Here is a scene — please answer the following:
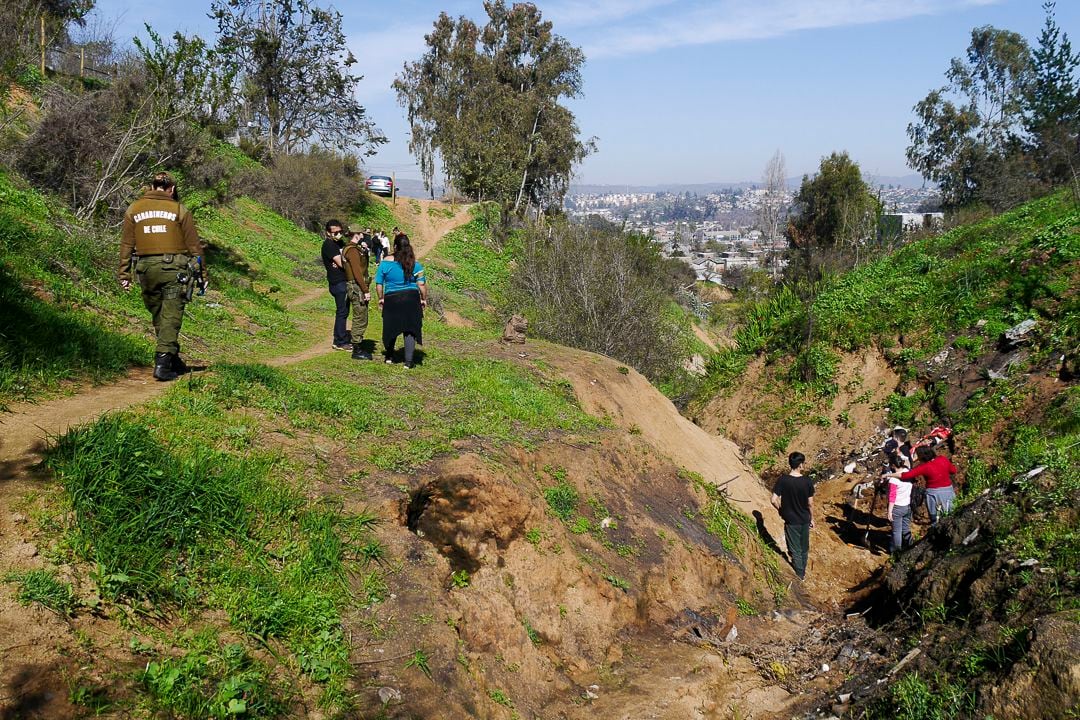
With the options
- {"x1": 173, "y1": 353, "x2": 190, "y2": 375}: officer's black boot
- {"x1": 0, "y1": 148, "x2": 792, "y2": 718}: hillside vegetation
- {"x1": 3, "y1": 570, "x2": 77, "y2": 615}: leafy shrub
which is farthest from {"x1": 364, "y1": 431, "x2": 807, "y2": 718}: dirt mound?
{"x1": 173, "y1": 353, "x2": 190, "y2": 375}: officer's black boot

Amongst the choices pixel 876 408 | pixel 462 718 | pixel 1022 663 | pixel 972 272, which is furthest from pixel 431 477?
pixel 972 272

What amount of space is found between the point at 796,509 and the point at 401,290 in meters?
5.66

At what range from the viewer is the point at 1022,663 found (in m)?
4.69

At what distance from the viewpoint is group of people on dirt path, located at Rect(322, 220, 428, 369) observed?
28.9 feet

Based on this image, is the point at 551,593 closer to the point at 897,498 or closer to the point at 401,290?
the point at 401,290

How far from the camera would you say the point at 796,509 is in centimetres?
923

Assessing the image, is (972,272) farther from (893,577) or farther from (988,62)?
(988,62)

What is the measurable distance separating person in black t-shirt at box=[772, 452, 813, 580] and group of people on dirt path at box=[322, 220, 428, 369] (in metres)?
5.04

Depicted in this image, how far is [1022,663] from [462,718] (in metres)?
3.59

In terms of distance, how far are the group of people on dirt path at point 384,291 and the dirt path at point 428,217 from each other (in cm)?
2553

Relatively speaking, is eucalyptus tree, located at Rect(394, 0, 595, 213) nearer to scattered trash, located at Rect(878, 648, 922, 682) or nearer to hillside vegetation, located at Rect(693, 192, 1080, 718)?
hillside vegetation, located at Rect(693, 192, 1080, 718)

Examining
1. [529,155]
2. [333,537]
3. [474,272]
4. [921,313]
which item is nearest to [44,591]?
[333,537]

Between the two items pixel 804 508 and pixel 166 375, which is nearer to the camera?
pixel 166 375

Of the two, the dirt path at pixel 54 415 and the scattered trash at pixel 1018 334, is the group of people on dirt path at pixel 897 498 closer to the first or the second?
the scattered trash at pixel 1018 334
